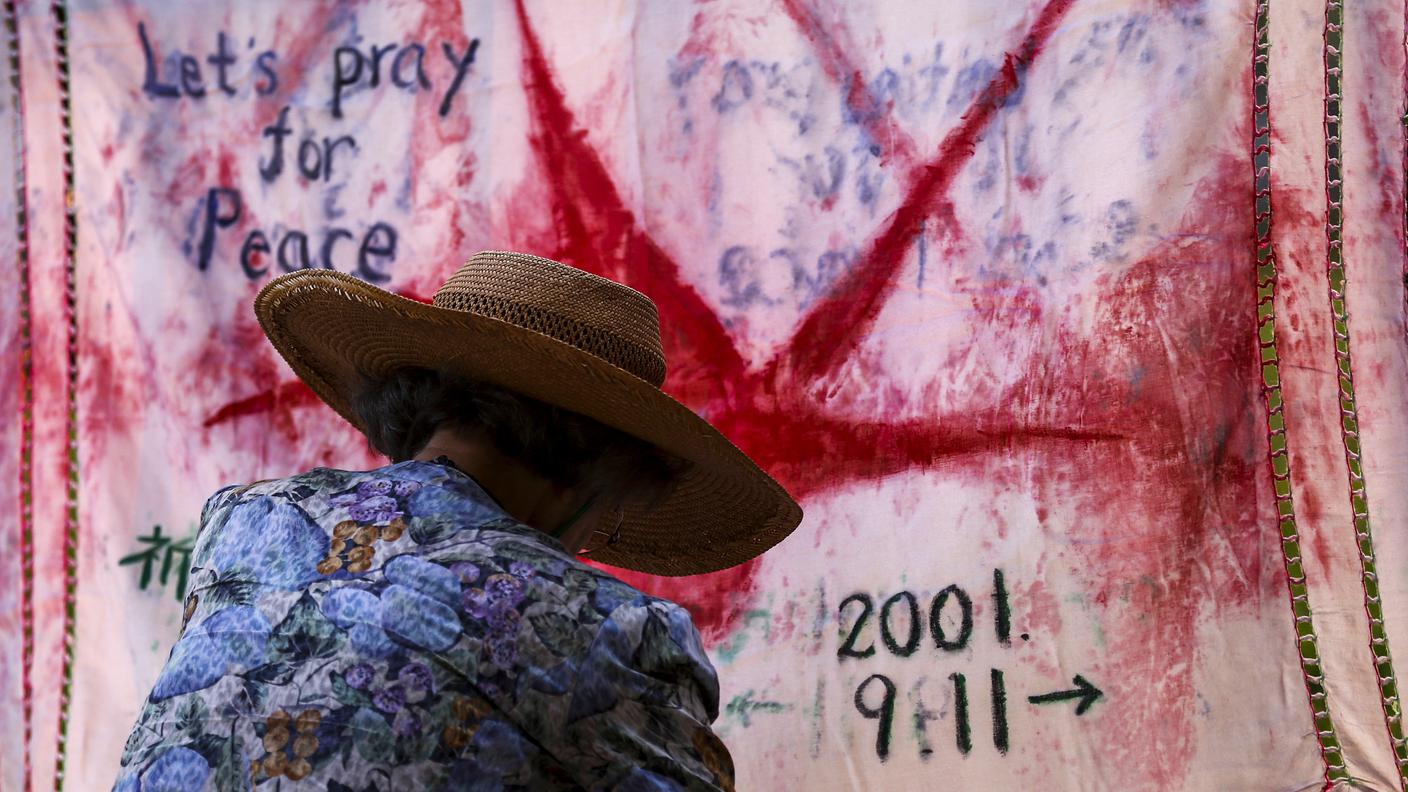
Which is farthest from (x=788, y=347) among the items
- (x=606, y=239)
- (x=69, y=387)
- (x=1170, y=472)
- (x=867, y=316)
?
(x=69, y=387)

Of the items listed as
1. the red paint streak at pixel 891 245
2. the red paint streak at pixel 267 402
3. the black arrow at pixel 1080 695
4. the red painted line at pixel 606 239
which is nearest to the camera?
the black arrow at pixel 1080 695

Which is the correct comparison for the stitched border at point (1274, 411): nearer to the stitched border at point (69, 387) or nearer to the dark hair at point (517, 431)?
the dark hair at point (517, 431)

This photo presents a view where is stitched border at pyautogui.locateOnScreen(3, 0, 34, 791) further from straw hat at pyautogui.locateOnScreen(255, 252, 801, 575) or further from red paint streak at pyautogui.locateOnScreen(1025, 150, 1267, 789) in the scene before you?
red paint streak at pyautogui.locateOnScreen(1025, 150, 1267, 789)

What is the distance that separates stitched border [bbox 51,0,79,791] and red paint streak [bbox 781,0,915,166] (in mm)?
1272

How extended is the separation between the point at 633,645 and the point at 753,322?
891mm

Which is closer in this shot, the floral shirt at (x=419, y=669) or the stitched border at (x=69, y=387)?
the floral shirt at (x=419, y=669)

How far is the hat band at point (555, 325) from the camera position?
1378 millimetres

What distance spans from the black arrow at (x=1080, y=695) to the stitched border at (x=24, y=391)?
64.6 inches

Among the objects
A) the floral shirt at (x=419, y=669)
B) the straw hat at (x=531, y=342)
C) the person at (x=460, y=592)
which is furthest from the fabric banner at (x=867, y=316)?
the floral shirt at (x=419, y=669)

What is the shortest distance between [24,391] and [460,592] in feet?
5.05

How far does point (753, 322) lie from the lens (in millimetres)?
2016

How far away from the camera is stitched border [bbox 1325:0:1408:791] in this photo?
163cm

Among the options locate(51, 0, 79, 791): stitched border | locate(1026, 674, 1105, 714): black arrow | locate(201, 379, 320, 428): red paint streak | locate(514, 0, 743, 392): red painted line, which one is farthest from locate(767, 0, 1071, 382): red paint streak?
locate(51, 0, 79, 791): stitched border

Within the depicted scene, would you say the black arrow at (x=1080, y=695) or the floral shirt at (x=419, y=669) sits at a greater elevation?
the floral shirt at (x=419, y=669)
